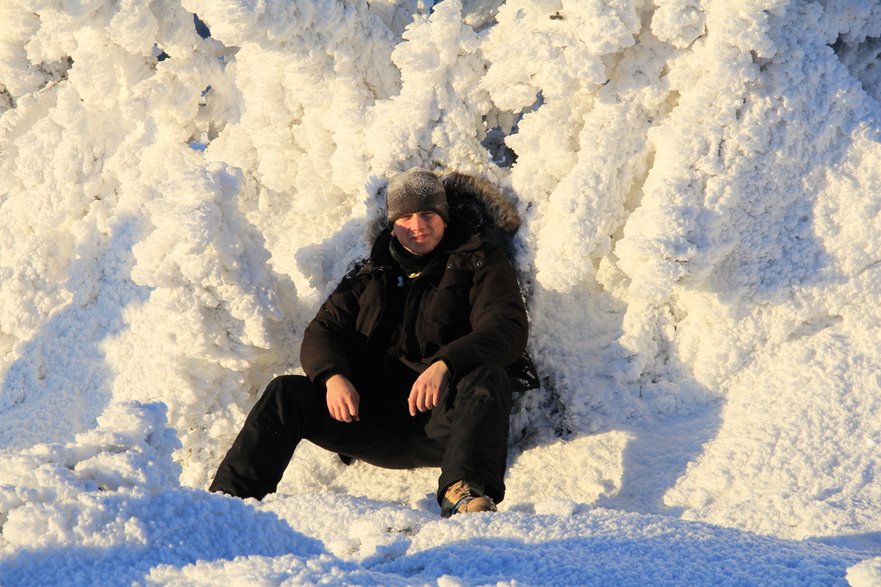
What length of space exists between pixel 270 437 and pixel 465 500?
764mm

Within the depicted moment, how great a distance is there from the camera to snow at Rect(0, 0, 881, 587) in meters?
2.85

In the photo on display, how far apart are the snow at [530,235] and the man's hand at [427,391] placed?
321mm

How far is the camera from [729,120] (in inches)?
122

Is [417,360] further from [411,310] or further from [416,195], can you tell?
[416,195]

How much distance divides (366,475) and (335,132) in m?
1.46

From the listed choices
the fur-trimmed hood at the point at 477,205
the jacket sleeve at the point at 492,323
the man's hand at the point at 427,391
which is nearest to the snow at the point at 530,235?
the fur-trimmed hood at the point at 477,205

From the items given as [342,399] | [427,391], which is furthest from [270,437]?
[427,391]

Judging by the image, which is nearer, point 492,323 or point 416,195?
point 492,323

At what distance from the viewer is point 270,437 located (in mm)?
2955

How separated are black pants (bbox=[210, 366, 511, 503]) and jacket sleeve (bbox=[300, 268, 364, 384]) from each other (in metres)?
0.08

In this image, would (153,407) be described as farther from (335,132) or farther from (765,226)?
(765,226)

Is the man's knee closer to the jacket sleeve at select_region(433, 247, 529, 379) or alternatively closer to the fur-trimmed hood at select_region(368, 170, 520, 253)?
the jacket sleeve at select_region(433, 247, 529, 379)

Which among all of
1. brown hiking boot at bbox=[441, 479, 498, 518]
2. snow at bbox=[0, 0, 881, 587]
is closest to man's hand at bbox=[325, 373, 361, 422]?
snow at bbox=[0, 0, 881, 587]

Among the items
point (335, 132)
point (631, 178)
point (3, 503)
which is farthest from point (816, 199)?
point (3, 503)
